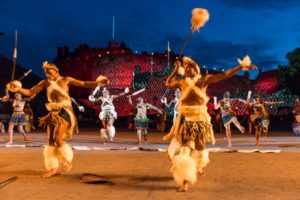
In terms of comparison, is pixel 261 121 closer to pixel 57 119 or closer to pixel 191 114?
pixel 191 114

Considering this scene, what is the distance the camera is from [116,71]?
58.1 metres

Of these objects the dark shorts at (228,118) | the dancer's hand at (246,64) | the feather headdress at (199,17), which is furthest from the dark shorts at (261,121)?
the dancer's hand at (246,64)

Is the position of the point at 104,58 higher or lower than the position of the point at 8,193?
higher

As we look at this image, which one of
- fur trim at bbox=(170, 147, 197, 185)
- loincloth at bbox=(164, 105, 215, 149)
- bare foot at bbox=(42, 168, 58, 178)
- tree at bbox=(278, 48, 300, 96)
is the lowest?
bare foot at bbox=(42, 168, 58, 178)

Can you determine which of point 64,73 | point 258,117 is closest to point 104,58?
point 64,73

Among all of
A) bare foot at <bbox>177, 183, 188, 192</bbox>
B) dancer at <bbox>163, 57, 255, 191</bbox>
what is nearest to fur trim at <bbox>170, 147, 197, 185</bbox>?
bare foot at <bbox>177, 183, 188, 192</bbox>

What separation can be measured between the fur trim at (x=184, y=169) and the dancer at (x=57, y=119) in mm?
2241

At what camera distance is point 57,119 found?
7902 mm

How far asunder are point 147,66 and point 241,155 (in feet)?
171

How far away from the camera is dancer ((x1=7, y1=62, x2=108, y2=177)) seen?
25.7ft

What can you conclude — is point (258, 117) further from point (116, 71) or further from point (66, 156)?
Result: point (116, 71)

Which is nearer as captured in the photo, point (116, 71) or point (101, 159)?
point (101, 159)

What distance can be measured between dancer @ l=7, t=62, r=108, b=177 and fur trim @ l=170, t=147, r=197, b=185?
7.35 feet

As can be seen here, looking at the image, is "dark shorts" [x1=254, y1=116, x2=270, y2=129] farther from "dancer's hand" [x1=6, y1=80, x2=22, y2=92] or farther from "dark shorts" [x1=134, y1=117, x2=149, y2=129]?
"dancer's hand" [x1=6, y1=80, x2=22, y2=92]
